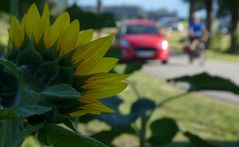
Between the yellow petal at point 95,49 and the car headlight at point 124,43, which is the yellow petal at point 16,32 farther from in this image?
the car headlight at point 124,43

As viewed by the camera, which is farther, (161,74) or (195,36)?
(195,36)

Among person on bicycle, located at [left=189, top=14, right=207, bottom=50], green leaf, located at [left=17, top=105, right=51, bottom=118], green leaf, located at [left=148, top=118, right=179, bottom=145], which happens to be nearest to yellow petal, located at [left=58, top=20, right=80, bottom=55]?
green leaf, located at [left=17, top=105, right=51, bottom=118]

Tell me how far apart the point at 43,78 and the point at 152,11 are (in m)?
76.9

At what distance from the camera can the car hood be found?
18406 mm

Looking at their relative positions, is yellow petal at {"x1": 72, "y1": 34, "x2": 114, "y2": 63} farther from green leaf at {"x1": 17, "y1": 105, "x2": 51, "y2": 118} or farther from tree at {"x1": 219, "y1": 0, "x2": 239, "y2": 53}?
tree at {"x1": 219, "y1": 0, "x2": 239, "y2": 53}

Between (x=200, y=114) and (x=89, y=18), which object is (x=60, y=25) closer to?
(x=89, y=18)

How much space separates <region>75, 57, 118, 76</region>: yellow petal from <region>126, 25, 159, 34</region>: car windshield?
1880cm

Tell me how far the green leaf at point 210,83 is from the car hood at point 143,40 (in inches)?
642

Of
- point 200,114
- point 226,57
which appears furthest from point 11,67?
point 226,57

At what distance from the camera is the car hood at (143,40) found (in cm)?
1841

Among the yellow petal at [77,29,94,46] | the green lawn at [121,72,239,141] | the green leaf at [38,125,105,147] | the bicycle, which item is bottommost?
the bicycle

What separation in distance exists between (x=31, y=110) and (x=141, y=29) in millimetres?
19342

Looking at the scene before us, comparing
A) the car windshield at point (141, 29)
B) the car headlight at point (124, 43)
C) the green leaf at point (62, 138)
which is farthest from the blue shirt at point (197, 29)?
the green leaf at point (62, 138)

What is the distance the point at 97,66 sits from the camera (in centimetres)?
84
